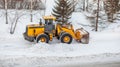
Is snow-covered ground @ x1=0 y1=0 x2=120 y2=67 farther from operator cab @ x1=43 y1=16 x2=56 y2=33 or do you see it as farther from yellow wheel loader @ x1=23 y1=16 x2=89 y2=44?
operator cab @ x1=43 y1=16 x2=56 y2=33

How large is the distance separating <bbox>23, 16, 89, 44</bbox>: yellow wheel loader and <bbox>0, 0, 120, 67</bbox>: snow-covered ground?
53 cm

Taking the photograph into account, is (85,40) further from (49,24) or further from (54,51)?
(54,51)

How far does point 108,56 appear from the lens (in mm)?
19109

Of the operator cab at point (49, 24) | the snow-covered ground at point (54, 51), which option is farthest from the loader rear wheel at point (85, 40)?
the operator cab at point (49, 24)

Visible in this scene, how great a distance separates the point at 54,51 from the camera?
19.9 m

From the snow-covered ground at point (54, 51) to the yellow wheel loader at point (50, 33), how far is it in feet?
A: 1.73

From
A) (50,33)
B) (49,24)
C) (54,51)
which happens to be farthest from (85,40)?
(54,51)

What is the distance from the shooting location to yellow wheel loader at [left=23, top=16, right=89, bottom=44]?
21484mm

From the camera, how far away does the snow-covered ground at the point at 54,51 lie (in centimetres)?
1784

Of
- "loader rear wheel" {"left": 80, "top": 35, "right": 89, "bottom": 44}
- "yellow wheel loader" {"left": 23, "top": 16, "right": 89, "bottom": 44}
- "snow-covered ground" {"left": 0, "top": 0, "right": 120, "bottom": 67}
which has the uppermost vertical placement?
"yellow wheel loader" {"left": 23, "top": 16, "right": 89, "bottom": 44}

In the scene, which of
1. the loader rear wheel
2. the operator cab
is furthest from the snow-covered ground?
the operator cab

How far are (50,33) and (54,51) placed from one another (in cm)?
245

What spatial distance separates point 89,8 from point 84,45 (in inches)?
474

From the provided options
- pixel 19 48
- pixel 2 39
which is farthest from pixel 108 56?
pixel 2 39
